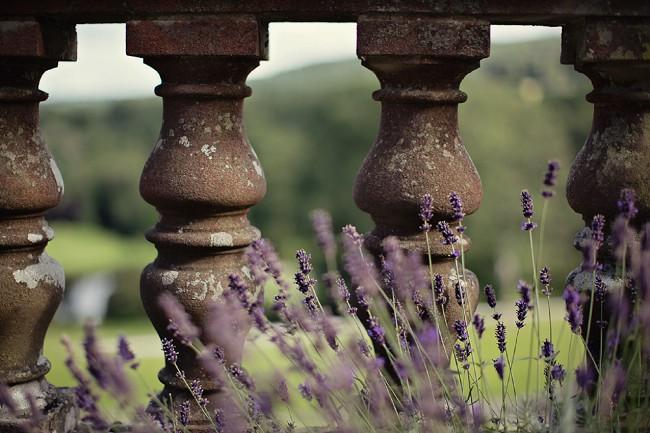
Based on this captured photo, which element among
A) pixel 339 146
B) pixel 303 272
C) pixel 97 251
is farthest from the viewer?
pixel 97 251

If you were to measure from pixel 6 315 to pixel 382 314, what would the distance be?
1085 mm

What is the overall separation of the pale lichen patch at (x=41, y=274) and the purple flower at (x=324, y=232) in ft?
2.81

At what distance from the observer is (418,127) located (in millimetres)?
2572

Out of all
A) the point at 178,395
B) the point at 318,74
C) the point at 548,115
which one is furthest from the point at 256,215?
the point at 178,395

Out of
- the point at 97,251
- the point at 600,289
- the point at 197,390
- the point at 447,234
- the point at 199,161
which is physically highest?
the point at 199,161

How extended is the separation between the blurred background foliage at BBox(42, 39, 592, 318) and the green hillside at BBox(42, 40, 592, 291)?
63 millimetres

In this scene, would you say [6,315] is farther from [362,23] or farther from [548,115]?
[548,115]

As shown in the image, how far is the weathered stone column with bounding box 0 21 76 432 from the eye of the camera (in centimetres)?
260

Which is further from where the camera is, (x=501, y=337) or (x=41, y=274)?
(x=41, y=274)

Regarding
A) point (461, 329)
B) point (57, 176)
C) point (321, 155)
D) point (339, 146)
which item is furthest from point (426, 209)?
point (321, 155)

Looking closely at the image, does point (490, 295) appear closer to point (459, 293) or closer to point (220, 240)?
point (459, 293)

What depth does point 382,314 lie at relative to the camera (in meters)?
2.55

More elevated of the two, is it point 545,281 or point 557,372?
point 545,281

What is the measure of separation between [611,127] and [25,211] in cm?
173
